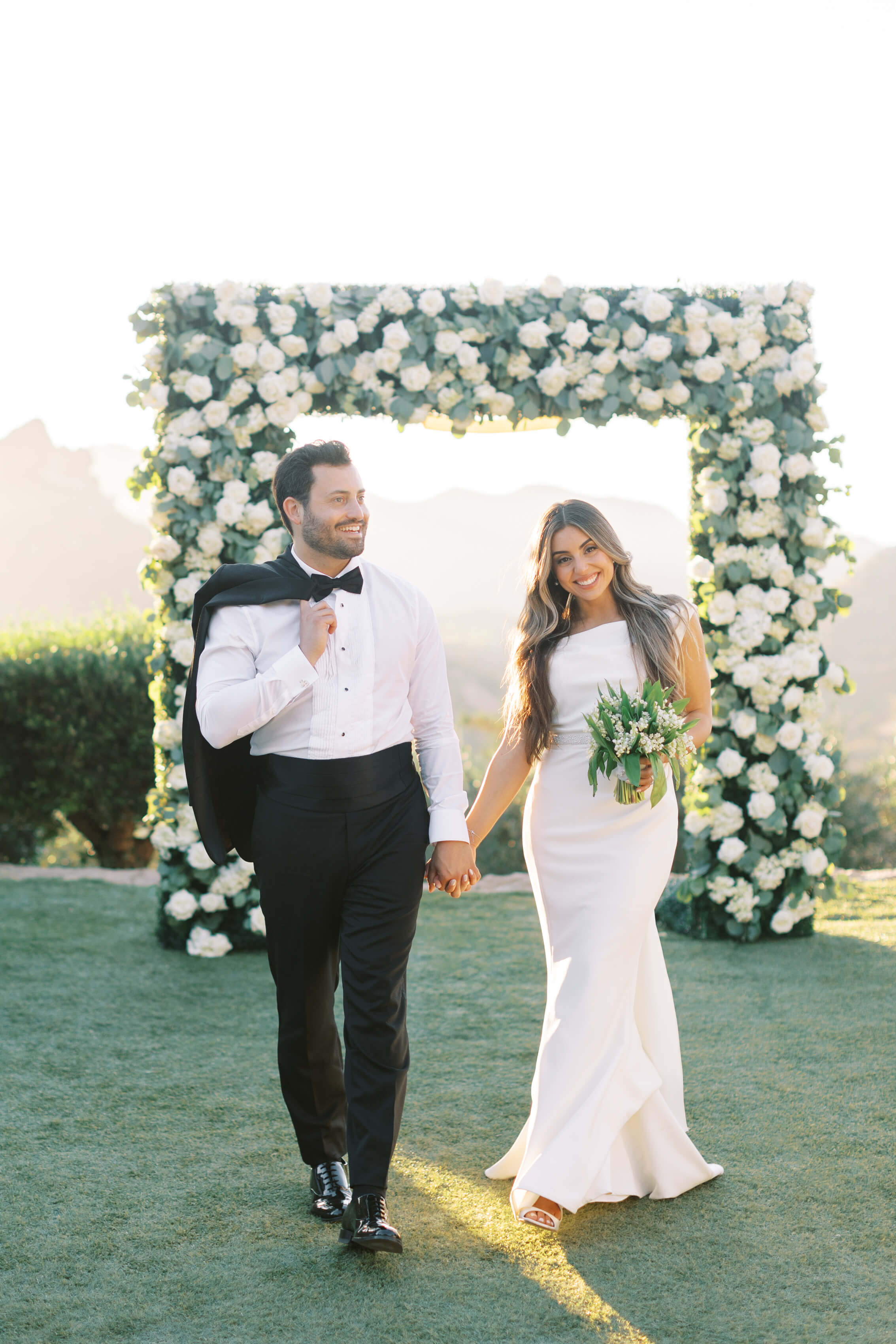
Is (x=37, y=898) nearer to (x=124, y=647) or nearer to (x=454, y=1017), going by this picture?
(x=124, y=647)

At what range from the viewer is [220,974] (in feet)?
19.2

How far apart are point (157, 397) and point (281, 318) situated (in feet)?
2.59

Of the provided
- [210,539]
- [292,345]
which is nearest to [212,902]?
[210,539]

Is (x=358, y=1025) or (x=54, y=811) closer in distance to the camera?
(x=358, y=1025)

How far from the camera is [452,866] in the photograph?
318cm

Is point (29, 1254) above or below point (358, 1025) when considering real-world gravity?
below

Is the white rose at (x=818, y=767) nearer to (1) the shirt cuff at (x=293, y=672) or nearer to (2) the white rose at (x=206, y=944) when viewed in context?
(2) the white rose at (x=206, y=944)

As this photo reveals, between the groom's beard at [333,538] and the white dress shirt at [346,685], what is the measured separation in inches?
5.3

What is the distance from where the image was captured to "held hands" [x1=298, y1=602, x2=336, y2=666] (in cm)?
292

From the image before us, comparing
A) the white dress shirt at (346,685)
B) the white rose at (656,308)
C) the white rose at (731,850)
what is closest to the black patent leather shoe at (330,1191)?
the white dress shirt at (346,685)

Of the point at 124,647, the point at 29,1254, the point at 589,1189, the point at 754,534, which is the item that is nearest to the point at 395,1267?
the point at 589,1189

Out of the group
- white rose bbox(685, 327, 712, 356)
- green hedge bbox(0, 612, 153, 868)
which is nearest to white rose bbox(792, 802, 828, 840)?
white rose bbox(685, 327, 712, 356)

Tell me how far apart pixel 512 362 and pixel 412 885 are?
3.66m

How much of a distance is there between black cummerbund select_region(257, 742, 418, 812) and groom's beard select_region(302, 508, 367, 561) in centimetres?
58
